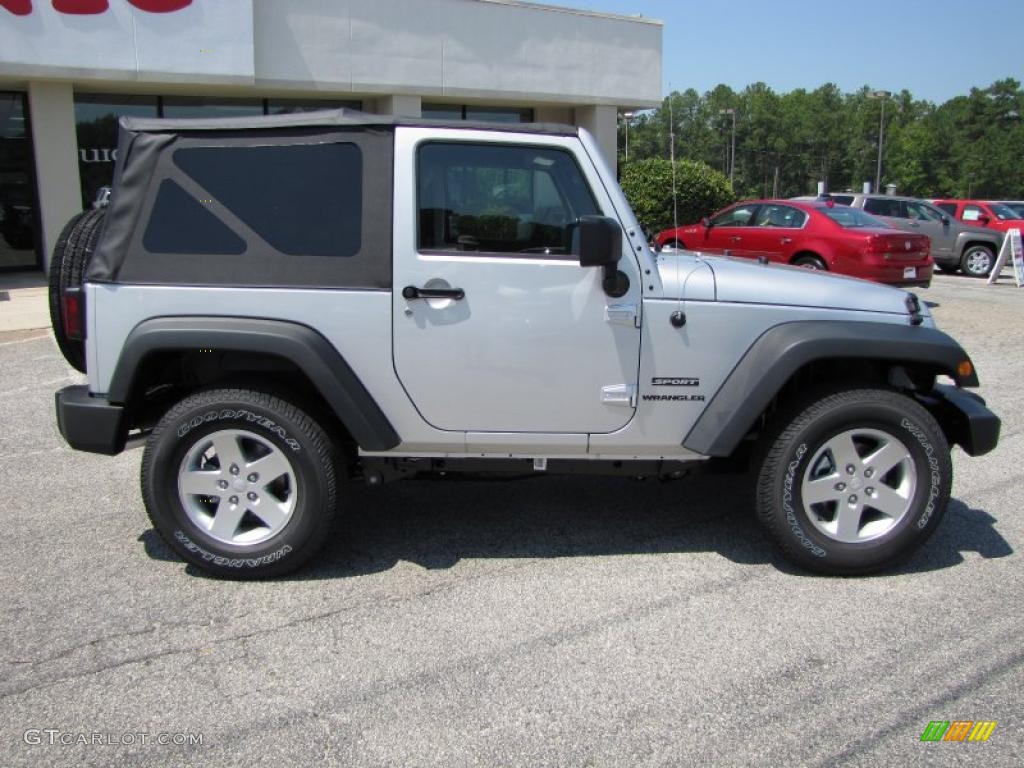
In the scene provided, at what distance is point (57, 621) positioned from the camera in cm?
365

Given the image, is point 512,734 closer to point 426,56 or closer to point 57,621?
point 57,621

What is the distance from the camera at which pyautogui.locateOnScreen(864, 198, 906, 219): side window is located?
63.2 feet

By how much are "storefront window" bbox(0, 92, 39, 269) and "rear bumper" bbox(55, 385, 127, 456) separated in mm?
13469

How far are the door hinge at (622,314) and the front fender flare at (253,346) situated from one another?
112cm

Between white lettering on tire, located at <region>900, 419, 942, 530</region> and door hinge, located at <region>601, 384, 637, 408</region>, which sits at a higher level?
door hinge, located at <region>601, 384, 637, 408</region>

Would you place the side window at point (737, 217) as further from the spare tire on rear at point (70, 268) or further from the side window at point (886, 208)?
the spare tire on rear at point (70, 268)

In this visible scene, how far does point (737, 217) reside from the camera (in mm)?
14641

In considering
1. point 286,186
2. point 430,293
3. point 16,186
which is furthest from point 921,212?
point 286,186

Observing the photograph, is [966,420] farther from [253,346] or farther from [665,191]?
[665,191]

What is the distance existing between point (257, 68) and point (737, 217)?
28.1 ft

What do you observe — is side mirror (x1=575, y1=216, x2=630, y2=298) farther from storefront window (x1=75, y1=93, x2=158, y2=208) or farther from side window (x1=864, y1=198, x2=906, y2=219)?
side window (x1=864, y1=198, x2=906, y2=219)

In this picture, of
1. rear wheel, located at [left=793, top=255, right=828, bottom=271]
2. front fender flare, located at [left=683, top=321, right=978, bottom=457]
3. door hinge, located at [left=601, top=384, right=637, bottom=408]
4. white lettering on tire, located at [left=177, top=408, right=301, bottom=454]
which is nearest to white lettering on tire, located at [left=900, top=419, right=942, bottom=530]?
front fender flare, located at [left=683, top=321, right=978, bottom=457]

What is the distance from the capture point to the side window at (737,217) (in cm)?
1445

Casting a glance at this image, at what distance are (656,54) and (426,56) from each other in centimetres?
558
